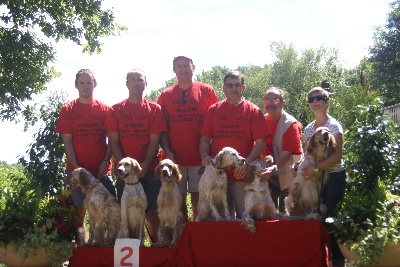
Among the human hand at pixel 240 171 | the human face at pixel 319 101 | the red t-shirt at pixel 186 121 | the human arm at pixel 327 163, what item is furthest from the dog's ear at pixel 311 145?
the red t-shirt at pixel 186 121

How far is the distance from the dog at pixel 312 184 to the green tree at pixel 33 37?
939cm

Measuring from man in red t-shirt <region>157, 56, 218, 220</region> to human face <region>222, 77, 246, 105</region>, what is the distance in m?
0.48

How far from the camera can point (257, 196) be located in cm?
568

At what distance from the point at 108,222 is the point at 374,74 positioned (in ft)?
104

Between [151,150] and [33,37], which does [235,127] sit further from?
[33,37]

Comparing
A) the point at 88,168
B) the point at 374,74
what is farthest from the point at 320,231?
the point at 374,74

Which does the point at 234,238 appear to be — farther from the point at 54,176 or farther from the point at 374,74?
the point at 374,74

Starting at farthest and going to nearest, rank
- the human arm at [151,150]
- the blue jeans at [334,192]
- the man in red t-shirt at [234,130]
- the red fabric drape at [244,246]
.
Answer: the human arm at [151,150]
the man in red t-shirt at [234,130]
the blue jeans at [334,192]
the red fabric drape at [244,246]

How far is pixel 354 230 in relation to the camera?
517 centimetres

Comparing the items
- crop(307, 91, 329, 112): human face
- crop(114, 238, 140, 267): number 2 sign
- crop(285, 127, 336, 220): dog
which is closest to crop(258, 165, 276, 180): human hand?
crop(285, 127, 336, 220): dog

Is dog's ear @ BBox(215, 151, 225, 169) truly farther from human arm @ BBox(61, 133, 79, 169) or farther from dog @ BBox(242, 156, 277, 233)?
human arm @ BBox(61, 133, 79, 169)

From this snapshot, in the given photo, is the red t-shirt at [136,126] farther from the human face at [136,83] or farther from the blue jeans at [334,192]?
the blue jeans at [334,192]

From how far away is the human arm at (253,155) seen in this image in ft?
18.6

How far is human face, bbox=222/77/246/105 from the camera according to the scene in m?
6.22
